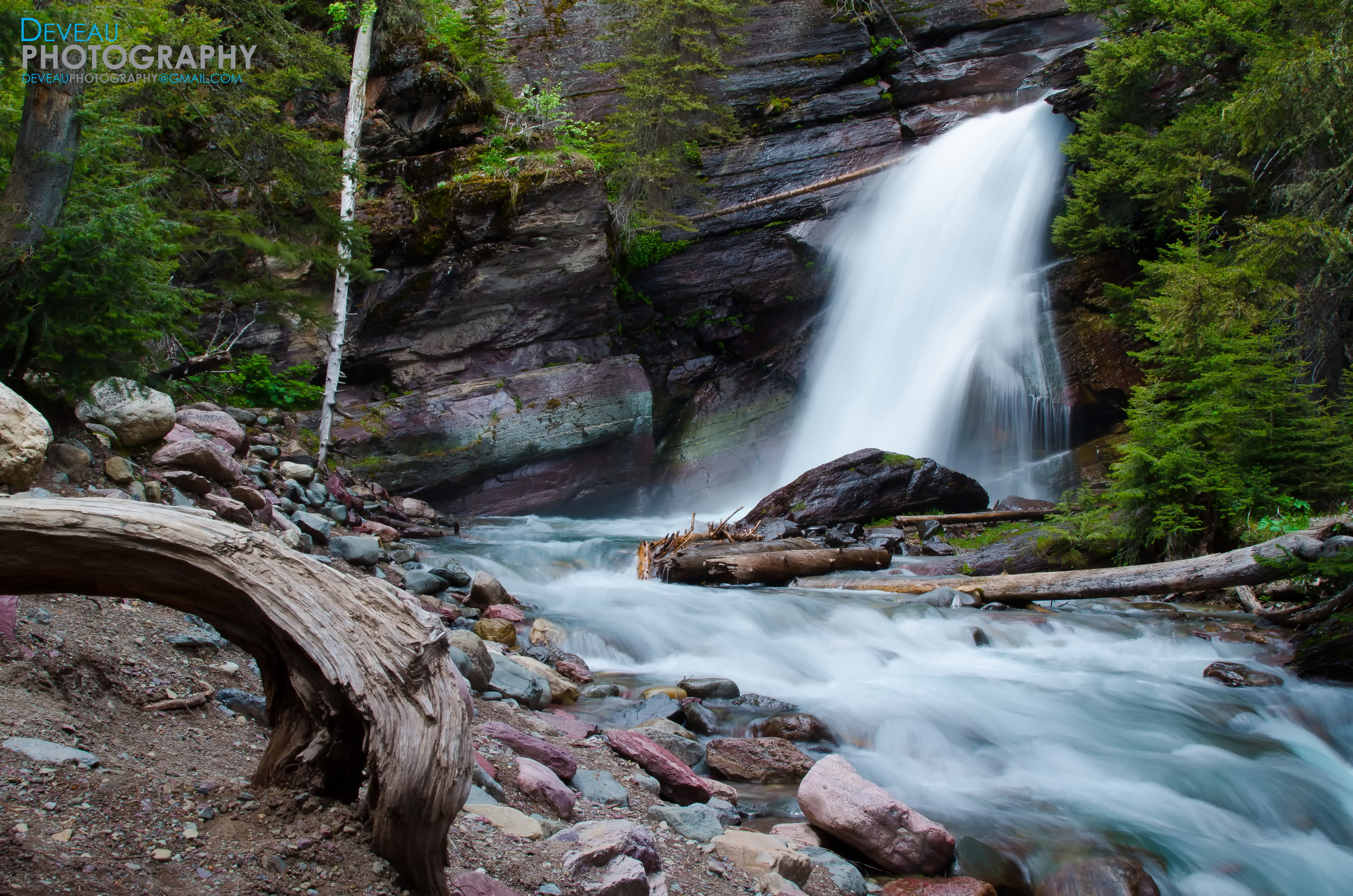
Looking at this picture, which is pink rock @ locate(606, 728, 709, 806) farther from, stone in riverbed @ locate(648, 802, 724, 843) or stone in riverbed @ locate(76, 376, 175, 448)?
stone in riverbed @ locate(76, 376, 175, 448)

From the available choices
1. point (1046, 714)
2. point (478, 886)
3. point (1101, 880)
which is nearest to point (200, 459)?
point (478, 886)

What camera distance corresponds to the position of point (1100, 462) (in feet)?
49.6

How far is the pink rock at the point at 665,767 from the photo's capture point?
432 cm

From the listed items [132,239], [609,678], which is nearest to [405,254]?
[132,239]

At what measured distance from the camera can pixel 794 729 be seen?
577 centimetres

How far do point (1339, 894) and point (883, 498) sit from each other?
929 cm

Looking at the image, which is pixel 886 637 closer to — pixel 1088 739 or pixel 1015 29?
pixel 1088 739

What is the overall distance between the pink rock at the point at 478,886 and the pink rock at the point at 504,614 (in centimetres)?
518

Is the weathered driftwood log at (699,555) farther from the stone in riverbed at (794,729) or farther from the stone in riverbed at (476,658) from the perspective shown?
the stone in riverbed at (476,658)

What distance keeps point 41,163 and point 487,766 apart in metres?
5.51

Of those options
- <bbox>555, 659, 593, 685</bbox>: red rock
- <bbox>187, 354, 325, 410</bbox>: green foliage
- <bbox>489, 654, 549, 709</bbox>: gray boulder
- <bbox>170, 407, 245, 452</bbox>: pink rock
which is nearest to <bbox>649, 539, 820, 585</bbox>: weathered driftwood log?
<bbox>555, 659, 593, 685</bbox>: red rock

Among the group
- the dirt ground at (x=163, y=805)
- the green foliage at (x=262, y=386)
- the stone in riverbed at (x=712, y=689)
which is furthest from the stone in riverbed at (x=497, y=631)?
the green foliage at (x=262, y=386)

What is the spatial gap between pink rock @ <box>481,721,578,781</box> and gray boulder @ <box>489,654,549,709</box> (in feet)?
3.98

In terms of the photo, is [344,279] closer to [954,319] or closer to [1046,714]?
[1046,714]
